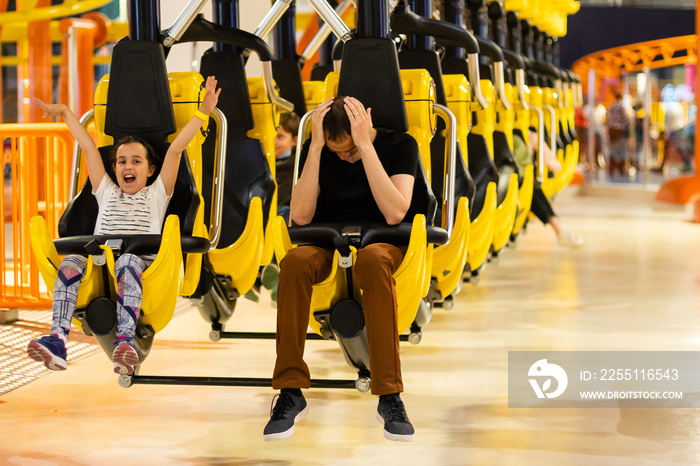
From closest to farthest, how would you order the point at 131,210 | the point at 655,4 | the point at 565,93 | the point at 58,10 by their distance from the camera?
the point at 131,210, the point at 58,10, the point at 565,93, the point at 655,4

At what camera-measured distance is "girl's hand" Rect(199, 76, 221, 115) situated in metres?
3.62

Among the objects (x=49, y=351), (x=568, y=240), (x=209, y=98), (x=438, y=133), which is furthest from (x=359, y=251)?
(x=568, y=240)

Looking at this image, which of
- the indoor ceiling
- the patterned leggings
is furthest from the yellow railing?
the indoor ceiling

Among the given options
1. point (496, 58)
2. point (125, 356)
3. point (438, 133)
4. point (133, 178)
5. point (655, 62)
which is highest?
point (655, 62)

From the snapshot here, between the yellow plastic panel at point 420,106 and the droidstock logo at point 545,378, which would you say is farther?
the yellow plastic panel at point 420,106

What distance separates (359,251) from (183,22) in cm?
141

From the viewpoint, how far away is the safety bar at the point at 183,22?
3.91 metres

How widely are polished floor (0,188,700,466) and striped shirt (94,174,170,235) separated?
71 centimetres

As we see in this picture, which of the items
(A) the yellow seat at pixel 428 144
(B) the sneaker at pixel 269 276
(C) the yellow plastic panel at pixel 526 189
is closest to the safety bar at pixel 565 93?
(C) the yellow plastic panel at pixel 526 189

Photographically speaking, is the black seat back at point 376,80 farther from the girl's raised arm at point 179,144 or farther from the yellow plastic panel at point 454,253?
the yellow plastic panel at point 454,253

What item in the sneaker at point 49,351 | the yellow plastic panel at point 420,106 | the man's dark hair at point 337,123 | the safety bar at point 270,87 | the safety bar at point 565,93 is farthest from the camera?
the safety bar at point 565,93

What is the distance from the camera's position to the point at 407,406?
12.3ft

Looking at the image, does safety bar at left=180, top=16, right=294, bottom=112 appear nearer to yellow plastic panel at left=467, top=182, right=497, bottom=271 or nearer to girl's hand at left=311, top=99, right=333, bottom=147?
girl's hand at left=311, top=99, right=333, bottom=147

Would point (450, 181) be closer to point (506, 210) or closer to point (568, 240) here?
point (506, 210)
